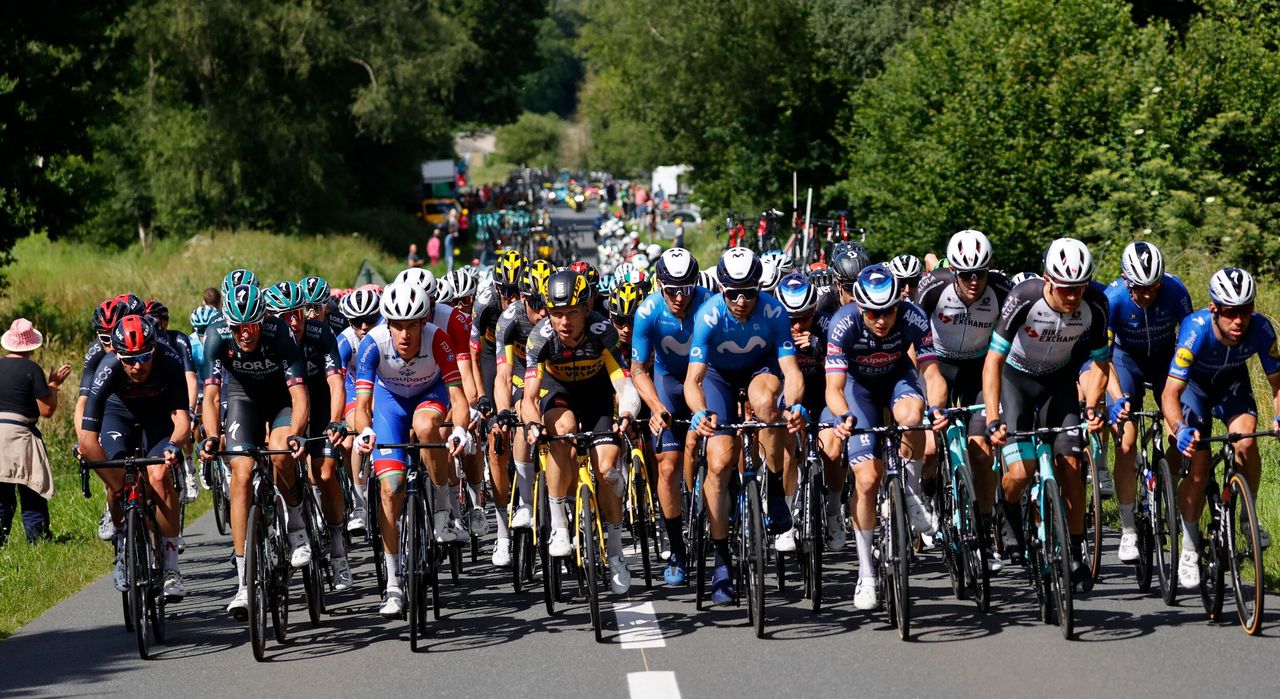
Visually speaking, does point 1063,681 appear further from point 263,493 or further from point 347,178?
point 347,178

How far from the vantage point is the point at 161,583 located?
9.20 metres

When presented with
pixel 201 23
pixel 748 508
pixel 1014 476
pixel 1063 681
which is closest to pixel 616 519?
pixel 748 508

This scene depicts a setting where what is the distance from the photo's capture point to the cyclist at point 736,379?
9055 mm

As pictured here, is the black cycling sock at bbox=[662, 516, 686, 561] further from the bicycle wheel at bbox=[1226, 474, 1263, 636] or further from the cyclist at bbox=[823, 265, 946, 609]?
A: the bicycle wheel at bbox=[1226, 474, 1263, 636]

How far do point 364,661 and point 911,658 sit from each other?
283 cm

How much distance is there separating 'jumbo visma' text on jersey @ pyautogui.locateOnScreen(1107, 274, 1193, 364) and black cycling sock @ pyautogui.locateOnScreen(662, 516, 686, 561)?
2.93 meters

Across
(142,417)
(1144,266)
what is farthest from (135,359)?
(1144,266)

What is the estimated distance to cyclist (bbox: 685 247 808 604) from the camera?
9.05m

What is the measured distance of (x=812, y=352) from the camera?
35.9 feet

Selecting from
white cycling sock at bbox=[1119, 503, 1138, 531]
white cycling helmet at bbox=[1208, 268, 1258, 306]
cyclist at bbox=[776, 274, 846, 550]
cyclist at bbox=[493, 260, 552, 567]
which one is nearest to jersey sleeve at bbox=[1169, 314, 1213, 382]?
white cycling helmet at bbox=[1208, 268, 1258, 306]

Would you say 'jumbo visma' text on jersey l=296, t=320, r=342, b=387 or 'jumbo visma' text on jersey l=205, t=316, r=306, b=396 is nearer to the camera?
'jumbo visma' text on jersey l=205, t=316, r=306, b=396

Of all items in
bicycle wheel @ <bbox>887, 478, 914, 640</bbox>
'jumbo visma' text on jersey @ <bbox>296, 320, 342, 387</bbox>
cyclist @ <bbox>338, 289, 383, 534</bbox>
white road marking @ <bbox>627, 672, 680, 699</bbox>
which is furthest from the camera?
cyclist @ <bbox>338, 289, 383, 534</bbox>

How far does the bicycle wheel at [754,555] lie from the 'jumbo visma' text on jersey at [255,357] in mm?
2823

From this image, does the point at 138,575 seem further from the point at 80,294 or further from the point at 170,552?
the point at 80,294
